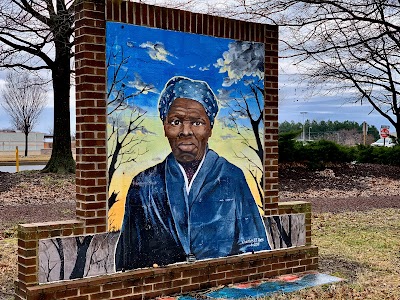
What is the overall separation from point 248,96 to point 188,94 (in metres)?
0.90

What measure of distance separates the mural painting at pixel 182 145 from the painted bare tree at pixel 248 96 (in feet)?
0.04

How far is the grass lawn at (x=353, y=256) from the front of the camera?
5887mm

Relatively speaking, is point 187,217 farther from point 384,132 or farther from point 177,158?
point 384,132

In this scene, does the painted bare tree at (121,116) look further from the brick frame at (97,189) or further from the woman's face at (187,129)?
the woman's face at (187,129)

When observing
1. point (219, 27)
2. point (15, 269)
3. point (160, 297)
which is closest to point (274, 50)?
point (219, 27)

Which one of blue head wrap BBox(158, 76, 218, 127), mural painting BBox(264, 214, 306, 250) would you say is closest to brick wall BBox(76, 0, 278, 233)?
blue head wrap BBox(158, 76, 218, 127)

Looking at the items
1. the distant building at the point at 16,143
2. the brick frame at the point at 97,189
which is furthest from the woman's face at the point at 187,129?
the distant building at the point at 16,143

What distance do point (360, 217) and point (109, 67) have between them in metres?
8.38

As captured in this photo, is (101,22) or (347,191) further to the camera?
(347,191)

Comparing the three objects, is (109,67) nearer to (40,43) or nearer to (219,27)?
(219,27)

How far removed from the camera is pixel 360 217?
12.0 metres

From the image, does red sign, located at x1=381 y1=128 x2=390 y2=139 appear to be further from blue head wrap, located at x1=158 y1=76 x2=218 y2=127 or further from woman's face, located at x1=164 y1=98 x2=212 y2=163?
woman's face, located at x1=164 y1=98 x2=212 y2=163

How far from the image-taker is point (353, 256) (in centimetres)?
789

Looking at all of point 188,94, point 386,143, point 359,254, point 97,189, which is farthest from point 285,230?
point 386,143
